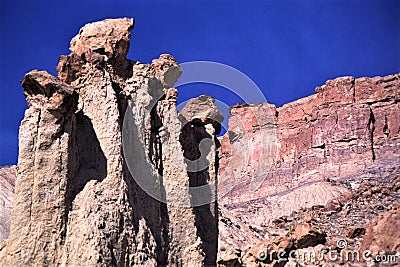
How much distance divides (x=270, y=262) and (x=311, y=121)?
131939 mm

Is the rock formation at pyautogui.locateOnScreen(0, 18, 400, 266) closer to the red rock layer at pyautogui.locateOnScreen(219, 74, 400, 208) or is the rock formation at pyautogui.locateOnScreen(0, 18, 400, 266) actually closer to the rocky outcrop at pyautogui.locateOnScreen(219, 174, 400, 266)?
the rocky outcrop at pyautogui.locateOnScreen(219, 174, 400, 266)

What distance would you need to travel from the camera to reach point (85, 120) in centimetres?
1962

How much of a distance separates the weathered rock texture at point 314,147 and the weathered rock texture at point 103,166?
93.3 meters

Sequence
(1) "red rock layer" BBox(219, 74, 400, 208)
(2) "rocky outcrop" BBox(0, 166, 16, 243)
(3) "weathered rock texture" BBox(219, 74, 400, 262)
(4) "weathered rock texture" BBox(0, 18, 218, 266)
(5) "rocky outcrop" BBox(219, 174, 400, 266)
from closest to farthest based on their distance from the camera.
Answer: (4) "weathered rock texture" BBox(0, 18, 218, 266) → (5) "rocky outcrop" BBox(219, 174, 400, 266) → (2) "rocky outcrop" BBox(0, 166, 16, 243) → (3) "weathered rock texture" BBox(219, 74, 400, 262) → (1) "red rock layer" BBox(219, 74, 400, 208)

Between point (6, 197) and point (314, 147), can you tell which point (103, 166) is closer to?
point (6, 197)

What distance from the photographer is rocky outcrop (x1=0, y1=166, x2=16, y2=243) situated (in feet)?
105

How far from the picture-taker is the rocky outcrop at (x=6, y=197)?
3209cm

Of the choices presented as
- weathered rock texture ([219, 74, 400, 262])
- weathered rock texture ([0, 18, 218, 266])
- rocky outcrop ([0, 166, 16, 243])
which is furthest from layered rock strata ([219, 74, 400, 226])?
weathered rock texture ([0, 18, 218, 266])

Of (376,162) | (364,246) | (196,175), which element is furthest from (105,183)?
(376,162)

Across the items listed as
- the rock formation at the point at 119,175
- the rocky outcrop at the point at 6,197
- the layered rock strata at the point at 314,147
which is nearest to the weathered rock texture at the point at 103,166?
the rock formation at the point at 119,175

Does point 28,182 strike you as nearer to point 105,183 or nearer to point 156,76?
point 105,183

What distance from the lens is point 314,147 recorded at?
487 feet

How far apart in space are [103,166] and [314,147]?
132 metres

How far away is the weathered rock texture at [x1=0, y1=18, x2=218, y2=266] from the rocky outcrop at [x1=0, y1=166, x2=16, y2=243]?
11956 mm
